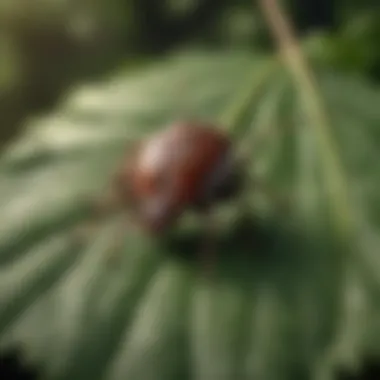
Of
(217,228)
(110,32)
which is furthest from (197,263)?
(110,32)

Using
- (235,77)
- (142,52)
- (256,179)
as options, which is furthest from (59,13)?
(256,179)

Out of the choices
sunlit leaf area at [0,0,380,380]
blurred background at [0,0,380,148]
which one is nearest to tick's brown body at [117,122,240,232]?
sunlit leaf area at [0,0,380,380]

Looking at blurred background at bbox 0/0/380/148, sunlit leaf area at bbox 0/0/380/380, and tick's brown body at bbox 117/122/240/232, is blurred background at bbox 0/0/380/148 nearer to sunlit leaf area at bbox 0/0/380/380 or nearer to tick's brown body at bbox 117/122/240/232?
sunlit leaf area at bbox 0/0/380/380

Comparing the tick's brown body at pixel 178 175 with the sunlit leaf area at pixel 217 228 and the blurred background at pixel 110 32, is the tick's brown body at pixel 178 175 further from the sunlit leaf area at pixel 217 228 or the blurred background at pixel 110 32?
the blurred background at pixel 110 32

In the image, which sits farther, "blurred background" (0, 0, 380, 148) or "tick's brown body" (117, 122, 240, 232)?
"blurred background" (0, 0, 380, 148)

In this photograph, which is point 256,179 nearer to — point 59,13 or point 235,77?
point 235,77

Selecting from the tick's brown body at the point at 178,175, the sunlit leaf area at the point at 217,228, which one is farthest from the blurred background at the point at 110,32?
the tick's brown body at the point at 178,175

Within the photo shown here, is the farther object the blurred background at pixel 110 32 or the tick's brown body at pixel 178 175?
the blurred background at pixel 110 32
